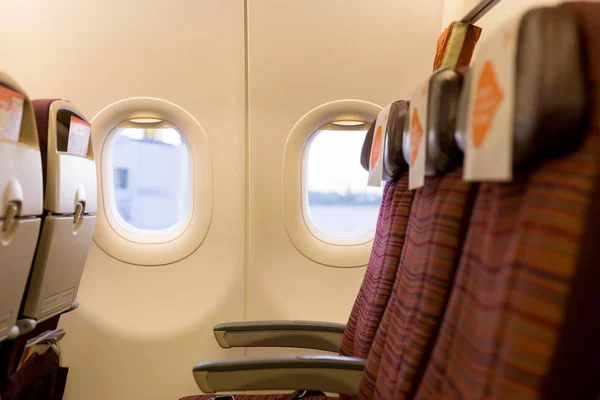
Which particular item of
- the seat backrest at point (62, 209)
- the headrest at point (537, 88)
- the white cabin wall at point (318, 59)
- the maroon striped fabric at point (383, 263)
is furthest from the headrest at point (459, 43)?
the seat backrest at point (62, 209)

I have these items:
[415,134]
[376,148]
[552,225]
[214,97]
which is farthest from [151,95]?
[552,225]

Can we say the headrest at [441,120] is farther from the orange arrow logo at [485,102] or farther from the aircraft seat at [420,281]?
the orange arrow logo at [485,102]

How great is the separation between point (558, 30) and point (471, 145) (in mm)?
184

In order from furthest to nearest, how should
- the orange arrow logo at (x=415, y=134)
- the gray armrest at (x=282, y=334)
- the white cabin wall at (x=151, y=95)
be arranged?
the white cabin wall at (x=151, y=95)
the gray armrest at (x=282, y=334)
the orange arrow logo at (x=415, y=134)

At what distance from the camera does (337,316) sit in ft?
6.75

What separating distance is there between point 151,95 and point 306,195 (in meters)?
0.78

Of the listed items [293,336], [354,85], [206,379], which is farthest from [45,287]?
[354,85]

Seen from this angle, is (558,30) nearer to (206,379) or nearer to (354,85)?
(206,379)

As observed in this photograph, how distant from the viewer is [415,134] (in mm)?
912

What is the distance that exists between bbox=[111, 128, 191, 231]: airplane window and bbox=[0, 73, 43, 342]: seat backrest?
89cm

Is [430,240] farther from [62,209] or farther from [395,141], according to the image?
[62,209]

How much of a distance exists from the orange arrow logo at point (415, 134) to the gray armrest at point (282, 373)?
0.53 meters

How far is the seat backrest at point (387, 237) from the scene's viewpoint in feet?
3.62

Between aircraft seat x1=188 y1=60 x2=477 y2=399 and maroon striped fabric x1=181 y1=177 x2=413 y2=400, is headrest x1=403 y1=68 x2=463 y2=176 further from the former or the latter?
maroon striped fabric x1=181 y1=177 x2=413 y2=400
